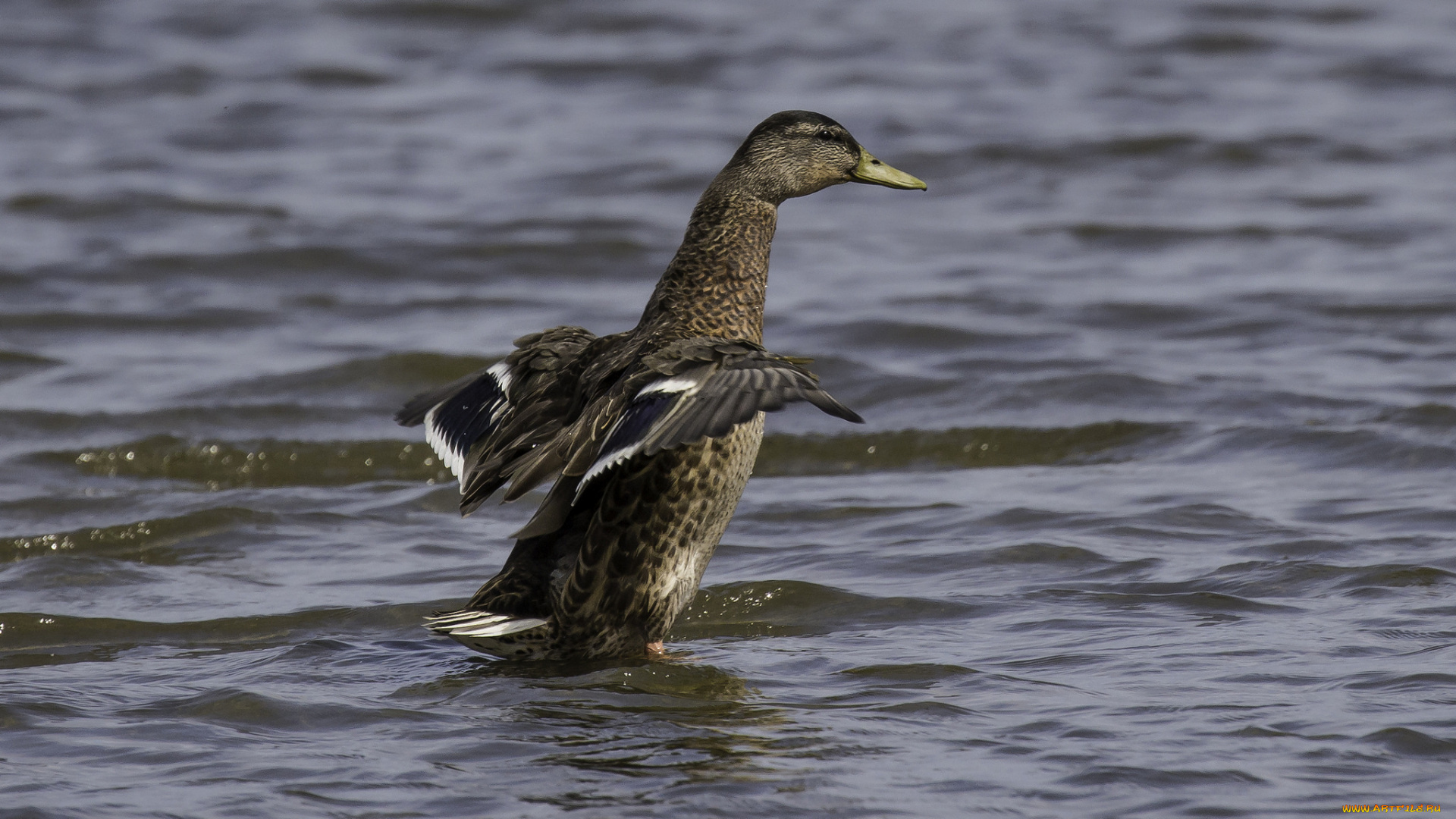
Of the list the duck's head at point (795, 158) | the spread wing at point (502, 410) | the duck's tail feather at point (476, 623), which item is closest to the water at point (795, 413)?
the duck's tail feather at point (476, 623)

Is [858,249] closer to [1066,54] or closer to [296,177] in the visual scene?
[296,177]

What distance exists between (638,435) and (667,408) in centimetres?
10

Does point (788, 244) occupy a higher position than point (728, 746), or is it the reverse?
point (788, 244)

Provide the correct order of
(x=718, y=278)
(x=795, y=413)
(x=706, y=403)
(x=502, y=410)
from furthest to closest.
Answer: (x=795, y=413)
(x=502, y=410)
(x=718, y=278)
(x=706, y=403)

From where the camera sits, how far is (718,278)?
209 inches

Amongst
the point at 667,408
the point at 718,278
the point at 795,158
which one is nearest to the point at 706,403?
the point at 667,408

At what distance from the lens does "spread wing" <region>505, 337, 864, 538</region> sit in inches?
175

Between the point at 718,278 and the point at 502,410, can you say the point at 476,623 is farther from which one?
the point at 718,278

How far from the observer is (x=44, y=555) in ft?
20.9

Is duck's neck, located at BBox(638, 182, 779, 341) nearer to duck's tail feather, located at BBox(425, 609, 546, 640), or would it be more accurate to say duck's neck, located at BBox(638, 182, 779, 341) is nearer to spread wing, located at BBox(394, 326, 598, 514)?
spread wing, located at BBox(394, 326, 598, 514)

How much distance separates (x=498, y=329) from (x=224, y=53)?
812 centimetres

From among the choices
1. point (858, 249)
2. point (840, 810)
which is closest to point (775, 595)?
point (840, 810)

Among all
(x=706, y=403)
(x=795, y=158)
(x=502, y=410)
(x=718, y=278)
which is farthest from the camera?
(x=795, y=158)

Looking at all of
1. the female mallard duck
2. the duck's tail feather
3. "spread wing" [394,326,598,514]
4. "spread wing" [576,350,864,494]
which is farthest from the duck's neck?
the duck's tail feather
